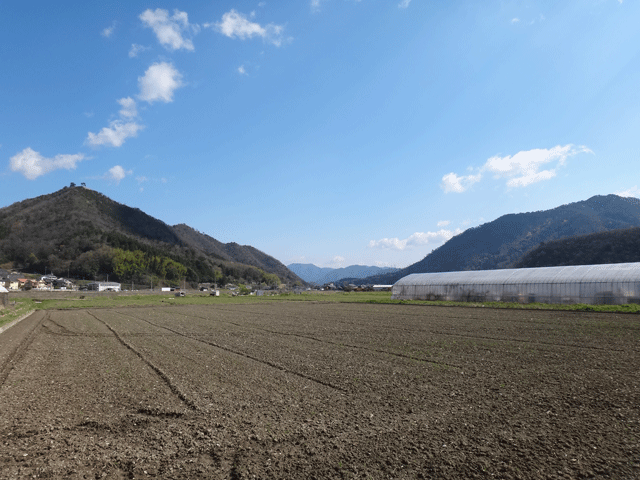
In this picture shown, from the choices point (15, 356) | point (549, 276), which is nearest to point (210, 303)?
point (15, 356)

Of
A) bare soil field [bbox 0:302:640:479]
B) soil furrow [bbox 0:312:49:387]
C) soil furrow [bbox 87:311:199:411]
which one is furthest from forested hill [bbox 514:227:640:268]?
soil furrow [bbox 0:312:49:387]

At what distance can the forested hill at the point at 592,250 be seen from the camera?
309 ft

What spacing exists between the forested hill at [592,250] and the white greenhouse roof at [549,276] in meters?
64.8

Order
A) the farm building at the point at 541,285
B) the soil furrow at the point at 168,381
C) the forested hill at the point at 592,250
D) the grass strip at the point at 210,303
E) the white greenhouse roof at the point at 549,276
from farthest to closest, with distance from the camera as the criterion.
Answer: the forested hill at the point at 592,250 < the white greenhouse roof at the point at 549,276 < the farm building at the point at 541,285 < the grass strip at the point at 210,303 < the soil furrow at the point at 168,381

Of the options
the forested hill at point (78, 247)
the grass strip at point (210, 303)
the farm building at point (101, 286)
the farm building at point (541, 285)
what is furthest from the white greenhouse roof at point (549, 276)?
the forested hill at point (78, 247)

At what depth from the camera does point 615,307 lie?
29.6 m

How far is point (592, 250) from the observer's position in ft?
329

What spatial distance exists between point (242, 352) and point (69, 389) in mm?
5826

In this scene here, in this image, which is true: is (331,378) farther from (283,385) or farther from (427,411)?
(427,411)

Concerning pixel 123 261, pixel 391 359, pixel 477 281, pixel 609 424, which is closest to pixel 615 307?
pixel 477 281

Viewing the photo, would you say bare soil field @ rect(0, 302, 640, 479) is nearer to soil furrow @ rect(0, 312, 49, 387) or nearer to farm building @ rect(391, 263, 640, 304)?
soil furrow @ rect(0, 312, 49, 387)

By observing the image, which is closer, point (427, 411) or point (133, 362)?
point (427, 411)

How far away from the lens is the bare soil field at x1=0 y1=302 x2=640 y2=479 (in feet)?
17.9

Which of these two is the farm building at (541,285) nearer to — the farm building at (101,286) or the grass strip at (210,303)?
the grass strip at (210,303)
